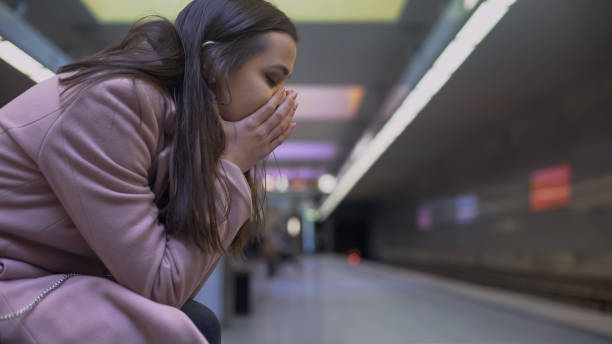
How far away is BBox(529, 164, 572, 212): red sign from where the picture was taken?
30.9 feet

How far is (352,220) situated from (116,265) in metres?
42.5

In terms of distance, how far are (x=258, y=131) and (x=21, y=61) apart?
2.70 ft

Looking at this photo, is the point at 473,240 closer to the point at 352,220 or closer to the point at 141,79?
the point at 141,79

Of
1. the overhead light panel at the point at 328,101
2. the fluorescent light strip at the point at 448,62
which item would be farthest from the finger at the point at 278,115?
the overhead light panel at the point at 328,101

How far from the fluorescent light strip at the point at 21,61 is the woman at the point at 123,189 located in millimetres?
545

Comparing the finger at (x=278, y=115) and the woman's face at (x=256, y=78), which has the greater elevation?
the woman's face at (x=256, y=78)

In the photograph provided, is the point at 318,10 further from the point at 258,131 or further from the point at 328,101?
the point at 258,131

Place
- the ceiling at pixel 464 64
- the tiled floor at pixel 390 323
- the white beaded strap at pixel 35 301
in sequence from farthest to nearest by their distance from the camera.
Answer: the ceiling at pixel 464 64 < the tiled floor at pixel 390 323 < the white beaded strap at pixel 35 301

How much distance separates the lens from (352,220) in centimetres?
4269

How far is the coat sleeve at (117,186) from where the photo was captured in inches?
25.9

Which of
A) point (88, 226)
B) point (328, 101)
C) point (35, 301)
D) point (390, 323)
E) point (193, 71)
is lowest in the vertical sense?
point (390, 323)

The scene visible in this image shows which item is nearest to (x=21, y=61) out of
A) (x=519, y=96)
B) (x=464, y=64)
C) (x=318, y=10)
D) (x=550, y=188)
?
(x=318, y=10)

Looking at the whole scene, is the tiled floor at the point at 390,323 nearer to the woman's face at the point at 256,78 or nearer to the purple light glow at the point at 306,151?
the woman's face at the point at 256,78

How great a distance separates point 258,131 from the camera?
2.79 ft
